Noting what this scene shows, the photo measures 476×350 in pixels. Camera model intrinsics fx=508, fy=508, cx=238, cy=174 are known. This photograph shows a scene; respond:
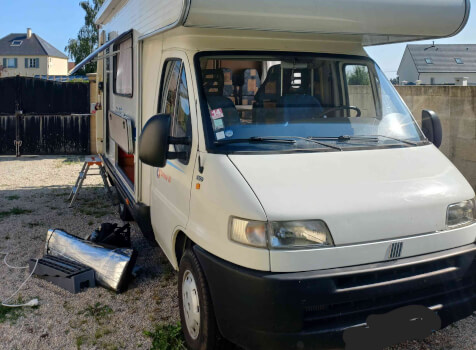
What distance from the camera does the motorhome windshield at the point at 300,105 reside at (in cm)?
350

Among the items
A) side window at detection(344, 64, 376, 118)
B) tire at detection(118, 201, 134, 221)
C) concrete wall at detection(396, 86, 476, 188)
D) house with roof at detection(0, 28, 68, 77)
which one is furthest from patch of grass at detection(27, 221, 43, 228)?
house with roof at detection(0, 28, 68, 77)

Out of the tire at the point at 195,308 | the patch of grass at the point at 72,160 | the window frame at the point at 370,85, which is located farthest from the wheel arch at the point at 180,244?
the patch of grass at the point at 72,160

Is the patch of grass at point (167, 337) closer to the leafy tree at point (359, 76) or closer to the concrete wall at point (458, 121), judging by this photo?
the leafy tree at point (359, 76)

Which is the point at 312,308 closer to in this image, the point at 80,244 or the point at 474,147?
the point at 80,244

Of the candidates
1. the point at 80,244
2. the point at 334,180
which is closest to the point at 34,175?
the point at 80,244

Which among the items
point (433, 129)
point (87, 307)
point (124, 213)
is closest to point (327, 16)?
point (433, 129)

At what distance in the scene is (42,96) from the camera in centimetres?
1296

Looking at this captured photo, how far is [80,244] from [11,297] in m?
0.81

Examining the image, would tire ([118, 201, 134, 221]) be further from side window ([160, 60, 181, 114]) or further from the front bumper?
the front bumper

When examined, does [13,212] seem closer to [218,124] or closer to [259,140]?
[218,124]

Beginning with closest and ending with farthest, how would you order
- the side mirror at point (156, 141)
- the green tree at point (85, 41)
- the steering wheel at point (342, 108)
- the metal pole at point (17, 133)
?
the side mirror at point (156, 141) → the steering wheel at point (342, 108) → the metal pole at point (17, 133) → the green tree at point (85, 41)

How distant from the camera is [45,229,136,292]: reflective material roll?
462 centimetres

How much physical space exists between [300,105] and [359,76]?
2.52 ft

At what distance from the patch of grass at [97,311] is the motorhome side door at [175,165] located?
0.71m
